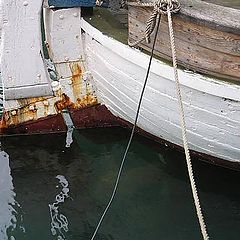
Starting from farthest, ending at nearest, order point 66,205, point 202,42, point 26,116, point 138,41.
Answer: point 26,116, point 66,205, point 138,41, point 202,42

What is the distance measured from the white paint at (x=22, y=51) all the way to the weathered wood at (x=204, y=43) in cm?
122

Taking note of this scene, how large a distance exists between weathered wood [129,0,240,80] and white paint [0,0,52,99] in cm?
122

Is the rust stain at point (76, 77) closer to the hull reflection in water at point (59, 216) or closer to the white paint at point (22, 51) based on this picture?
the white paint at point (22, 51)

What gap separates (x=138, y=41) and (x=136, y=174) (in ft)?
4.28

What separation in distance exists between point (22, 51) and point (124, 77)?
100 centimetres

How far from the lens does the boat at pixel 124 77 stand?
394 cm

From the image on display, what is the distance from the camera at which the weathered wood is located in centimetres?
380

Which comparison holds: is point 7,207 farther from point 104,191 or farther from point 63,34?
point 63,34

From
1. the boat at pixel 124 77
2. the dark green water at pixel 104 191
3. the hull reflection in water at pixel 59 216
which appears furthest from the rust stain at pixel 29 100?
the hull reflection in water at pixel 59 216

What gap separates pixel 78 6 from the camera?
16.4ft

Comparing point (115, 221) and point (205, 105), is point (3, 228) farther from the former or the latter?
point (205, 105)

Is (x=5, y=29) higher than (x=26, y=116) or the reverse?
higher

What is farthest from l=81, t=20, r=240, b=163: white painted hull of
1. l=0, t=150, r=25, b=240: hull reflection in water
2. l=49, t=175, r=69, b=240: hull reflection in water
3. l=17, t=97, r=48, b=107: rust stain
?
l=0, t=150, r=25, b=240: hull reflection in water

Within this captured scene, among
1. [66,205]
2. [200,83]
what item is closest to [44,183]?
[66,205]
